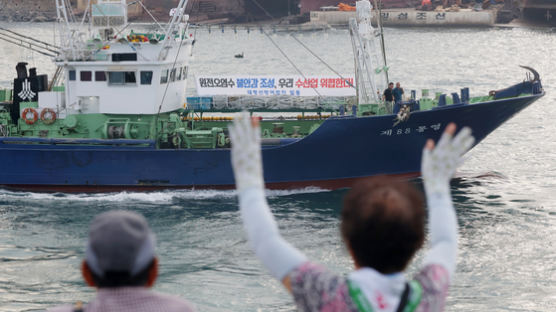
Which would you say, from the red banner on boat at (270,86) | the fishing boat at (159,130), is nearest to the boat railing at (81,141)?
the fishing boat at (159,130)

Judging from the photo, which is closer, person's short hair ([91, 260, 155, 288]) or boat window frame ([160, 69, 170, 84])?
person's short hair ([91, 260, 155, 288])

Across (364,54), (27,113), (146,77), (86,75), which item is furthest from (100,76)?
(364,54)

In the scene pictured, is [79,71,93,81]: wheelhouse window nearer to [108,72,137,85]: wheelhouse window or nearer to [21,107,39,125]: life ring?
[108,72,137,85]: wheelhouse window

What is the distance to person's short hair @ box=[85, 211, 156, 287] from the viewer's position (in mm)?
3188

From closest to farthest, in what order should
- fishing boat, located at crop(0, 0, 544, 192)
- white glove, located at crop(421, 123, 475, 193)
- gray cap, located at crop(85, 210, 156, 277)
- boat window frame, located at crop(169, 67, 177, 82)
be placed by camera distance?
gray cap, located at crop(85, 210, 156, 277) < white glove, located at crop(421, 123, 475, 193) < fishing boat, located at crop(0, 0, 544, 192) < boat window frame, located at crop(169, 67, 177, 82)

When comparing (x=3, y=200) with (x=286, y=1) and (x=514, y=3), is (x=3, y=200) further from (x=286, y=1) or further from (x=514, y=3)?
(x=514, y=3)

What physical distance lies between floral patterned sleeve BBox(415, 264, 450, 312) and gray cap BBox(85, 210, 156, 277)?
1024mm

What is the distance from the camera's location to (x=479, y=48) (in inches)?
3716

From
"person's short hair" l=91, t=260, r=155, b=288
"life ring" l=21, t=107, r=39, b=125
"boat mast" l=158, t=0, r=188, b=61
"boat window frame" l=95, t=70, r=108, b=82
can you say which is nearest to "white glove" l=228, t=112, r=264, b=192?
"person's short hair" l=91, t=260, r=155, b=288

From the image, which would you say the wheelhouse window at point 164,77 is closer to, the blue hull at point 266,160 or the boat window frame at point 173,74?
the boat window frame at point 173,74

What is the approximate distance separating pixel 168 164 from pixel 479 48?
75.0 m

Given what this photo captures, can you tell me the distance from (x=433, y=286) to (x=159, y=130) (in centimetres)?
2190

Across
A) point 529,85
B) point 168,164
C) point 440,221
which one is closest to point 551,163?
point 529,85

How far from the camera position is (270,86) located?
26.4 m
